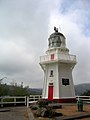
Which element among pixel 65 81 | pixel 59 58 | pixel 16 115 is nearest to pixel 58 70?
pixel 59 58

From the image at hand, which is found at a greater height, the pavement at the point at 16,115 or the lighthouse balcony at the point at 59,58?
the lighthouse balcony at the point at 59,58

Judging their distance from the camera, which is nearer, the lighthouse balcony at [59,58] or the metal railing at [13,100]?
the metal railing at [13,100]

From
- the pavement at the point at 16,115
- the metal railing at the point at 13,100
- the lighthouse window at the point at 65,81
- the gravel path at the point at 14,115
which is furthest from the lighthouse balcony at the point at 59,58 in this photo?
the gravel path at the point at 14,115

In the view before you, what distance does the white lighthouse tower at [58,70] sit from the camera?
28.3m

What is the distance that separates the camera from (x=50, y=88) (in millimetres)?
28750

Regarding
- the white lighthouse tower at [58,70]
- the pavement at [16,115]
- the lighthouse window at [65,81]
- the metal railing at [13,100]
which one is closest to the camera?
the pavement at [16,115]

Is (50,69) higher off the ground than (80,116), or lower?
higher

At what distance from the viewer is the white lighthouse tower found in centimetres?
2827

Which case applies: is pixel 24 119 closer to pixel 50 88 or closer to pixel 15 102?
pixel 15 102

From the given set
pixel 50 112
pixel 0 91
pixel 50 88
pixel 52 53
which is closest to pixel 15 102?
pixel 0 91

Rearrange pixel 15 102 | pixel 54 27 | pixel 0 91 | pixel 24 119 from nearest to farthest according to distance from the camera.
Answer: pixel 24 119 < pixel 15 102 < pixel 0 91 < pixel 54 27

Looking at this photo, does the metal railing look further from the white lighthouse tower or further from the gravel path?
the gravel path

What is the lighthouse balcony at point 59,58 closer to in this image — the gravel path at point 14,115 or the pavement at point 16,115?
the pavement at point 16,115

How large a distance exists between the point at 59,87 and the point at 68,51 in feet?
15.7
